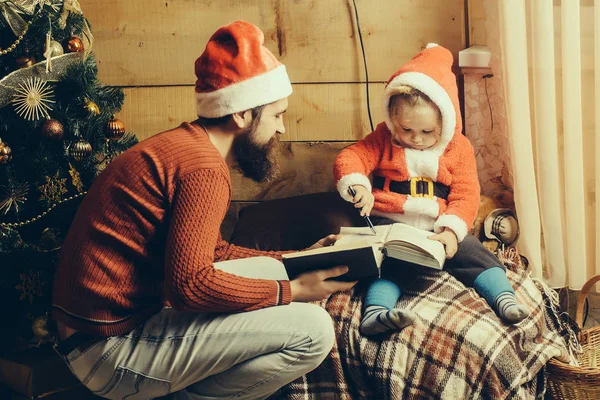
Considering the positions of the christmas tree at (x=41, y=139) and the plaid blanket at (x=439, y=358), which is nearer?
the plaid blanket at (x=439, y=358)

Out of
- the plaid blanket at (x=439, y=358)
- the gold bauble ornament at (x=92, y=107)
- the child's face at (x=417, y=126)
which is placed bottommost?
the plaid blanket at (x=439, y=358)

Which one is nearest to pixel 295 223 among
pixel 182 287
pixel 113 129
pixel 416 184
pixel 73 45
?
pixel 416 184

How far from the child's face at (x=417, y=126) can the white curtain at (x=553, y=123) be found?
0.31 meters

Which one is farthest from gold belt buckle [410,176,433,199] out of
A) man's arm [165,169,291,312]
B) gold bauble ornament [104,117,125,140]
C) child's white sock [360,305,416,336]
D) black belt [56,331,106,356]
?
black belt [56,331,106,356]

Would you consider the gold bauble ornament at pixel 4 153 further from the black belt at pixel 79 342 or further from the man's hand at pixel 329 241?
the man's hand at pixel 329 241

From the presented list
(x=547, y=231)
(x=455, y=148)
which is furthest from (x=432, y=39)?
(x=547, y=231)

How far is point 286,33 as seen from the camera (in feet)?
8.32

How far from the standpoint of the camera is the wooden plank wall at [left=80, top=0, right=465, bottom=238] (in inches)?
97.9

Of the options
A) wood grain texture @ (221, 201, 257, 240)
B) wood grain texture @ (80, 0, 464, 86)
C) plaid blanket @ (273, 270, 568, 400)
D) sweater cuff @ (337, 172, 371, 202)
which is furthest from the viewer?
wood grain texture @ (221, 201, 257, 240)

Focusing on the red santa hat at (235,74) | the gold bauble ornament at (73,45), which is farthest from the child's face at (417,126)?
the gold bauble ornament at (73,45)

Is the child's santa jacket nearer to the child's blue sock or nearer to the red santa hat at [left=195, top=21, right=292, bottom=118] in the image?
the child's blue sock

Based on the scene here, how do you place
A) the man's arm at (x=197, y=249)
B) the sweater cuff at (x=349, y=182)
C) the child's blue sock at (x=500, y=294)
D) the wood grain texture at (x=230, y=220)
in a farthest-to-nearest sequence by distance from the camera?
the wood grain texture at (x=230, y=220), the sweater cuff at (x=349, y=182), the child's blue sock at (x=500, y=294), the man's arm at (x=197, y=249)

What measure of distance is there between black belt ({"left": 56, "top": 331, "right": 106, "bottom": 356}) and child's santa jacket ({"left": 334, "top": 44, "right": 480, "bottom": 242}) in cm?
86

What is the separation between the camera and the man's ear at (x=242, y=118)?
1.69 m
